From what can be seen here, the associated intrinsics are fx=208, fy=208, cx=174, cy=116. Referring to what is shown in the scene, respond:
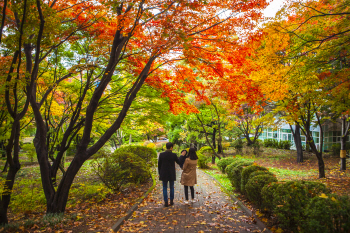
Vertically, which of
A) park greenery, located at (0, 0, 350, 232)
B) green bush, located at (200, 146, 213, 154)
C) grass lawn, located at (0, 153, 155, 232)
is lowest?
grass lawn, located at (0, 153, 155, 232)

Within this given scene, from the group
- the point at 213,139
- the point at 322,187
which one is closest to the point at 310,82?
the point at 322,187

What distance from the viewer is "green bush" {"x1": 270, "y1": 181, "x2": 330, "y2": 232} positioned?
3406 millimetres

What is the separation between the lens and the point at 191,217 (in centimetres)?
504

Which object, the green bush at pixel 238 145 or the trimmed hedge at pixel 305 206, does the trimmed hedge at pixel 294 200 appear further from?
the green bush at pixel 238 145

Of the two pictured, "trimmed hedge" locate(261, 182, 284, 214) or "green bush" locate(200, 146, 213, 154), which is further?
"green bush" locate(200, 146, 213, 154)

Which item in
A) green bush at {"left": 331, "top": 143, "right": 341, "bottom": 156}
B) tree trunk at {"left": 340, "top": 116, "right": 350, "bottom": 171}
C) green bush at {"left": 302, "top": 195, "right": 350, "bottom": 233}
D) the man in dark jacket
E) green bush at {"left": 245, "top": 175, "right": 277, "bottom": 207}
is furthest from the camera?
green bush at {"left": 331, "top": 143, "right": 341, "bottom": 156}

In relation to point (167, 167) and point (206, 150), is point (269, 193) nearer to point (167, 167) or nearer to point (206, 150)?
point (167, 167)

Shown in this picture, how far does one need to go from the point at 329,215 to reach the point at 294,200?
638mm

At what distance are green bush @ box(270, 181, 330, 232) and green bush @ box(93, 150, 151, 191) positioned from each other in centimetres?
513

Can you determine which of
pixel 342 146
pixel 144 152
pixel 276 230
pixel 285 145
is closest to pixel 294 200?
pixel 276 230

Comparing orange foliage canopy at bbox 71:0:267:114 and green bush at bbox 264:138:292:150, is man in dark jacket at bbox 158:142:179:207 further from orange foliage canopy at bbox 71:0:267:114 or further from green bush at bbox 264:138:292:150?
green bush at bbox 264:138:292:150

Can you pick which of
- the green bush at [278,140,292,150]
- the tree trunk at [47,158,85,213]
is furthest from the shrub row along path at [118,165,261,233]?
the green bush at [278,140,292,150]

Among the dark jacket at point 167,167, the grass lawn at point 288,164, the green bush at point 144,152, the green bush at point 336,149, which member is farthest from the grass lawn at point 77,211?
the green bush at point 336,149

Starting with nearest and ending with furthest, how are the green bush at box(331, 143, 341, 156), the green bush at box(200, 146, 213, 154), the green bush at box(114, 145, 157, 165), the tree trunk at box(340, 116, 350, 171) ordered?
the green bush at box(114, 145, 157, 165), the tree trunk at box(340, 116, 350, 171), the green bush at box(200, 146, 213, 154), the green bush at box(331, 143, 341, 156)
